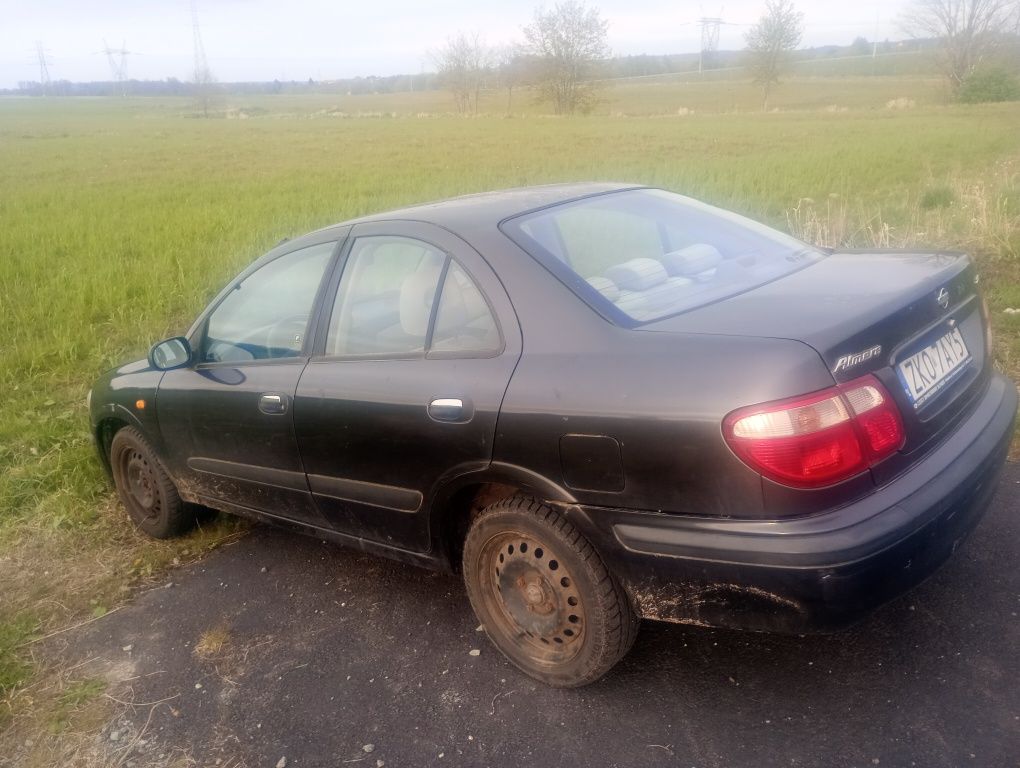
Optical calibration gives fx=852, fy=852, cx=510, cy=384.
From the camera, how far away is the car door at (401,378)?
2.73m

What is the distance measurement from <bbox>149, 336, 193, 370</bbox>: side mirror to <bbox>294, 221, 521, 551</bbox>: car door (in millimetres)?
845

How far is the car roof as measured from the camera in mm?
3045

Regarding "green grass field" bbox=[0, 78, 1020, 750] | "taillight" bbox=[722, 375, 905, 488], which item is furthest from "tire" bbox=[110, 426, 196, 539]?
"taillight" bbox=[722, 375, 905, 488]

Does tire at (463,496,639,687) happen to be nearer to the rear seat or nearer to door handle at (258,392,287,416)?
the rear seat

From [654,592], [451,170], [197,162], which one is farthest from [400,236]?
[197,162]

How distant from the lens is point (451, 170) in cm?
1970

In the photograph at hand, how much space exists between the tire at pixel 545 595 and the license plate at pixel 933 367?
103cm

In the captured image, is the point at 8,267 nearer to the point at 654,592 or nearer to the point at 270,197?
the point at 270,197

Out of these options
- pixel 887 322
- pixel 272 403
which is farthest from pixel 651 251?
pixel 272 403

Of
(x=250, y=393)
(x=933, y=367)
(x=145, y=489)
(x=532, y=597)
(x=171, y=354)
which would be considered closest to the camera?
(x=933, y=367)

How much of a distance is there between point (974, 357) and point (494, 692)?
196 cm

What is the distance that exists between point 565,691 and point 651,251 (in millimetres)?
1602

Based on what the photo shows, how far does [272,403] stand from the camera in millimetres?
3398

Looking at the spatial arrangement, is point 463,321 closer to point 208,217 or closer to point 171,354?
point 171,354
